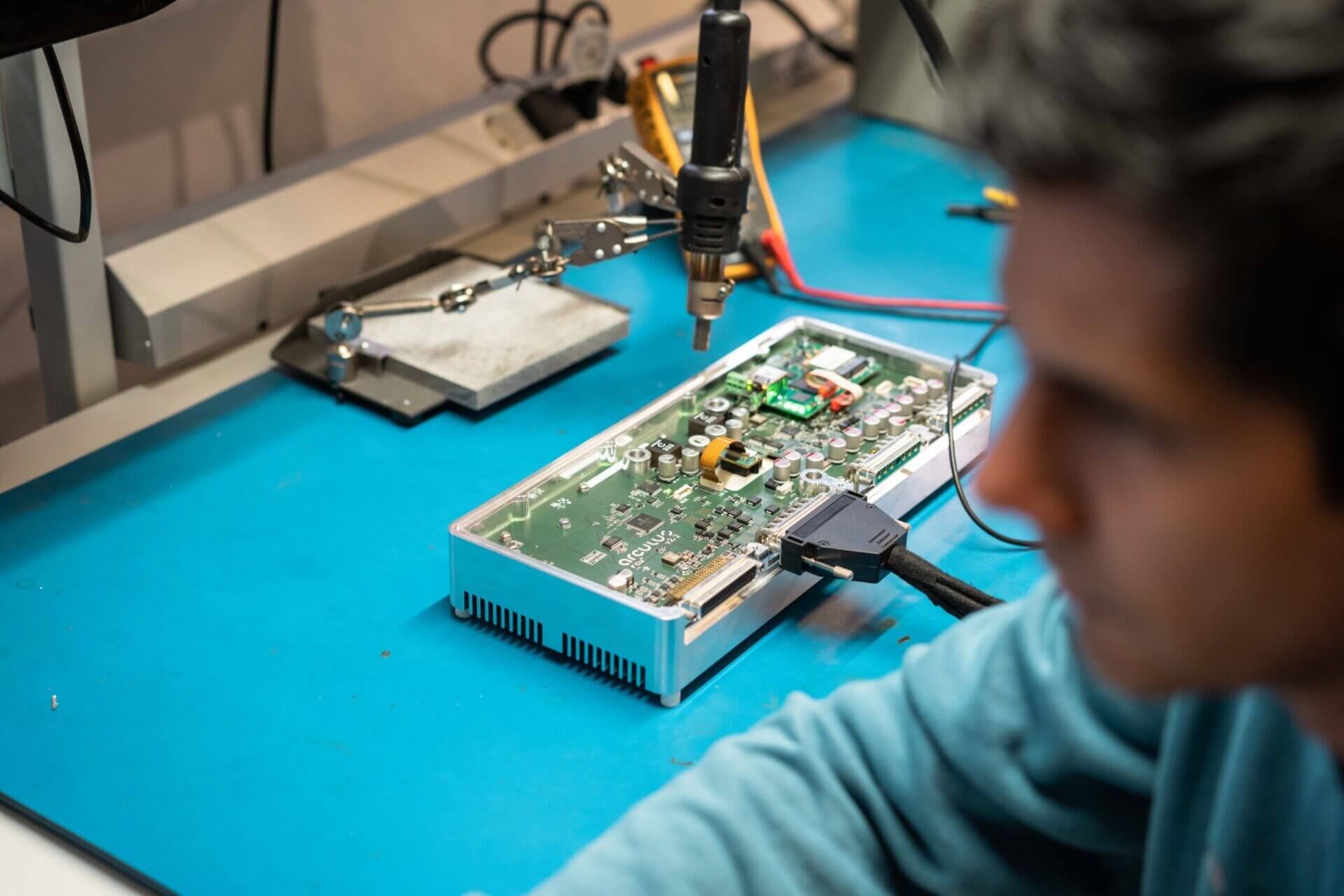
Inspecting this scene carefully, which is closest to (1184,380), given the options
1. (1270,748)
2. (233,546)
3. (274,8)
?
(1270,748)

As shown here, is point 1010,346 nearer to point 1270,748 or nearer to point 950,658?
point 950,658

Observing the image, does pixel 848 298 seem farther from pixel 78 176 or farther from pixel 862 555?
pixel 78 176

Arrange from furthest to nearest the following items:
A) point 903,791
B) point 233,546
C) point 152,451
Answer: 1. point 152,451
2. point 233,546
3. point 903,791

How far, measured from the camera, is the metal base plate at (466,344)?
125 centimetres

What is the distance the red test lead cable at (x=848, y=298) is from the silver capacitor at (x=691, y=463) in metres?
0.43

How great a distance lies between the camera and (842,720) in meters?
0.73

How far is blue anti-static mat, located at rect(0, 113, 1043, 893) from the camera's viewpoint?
2.70 ft

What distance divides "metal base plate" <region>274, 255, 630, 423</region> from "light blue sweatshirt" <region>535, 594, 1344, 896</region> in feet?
1.94

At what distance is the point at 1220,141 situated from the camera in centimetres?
37

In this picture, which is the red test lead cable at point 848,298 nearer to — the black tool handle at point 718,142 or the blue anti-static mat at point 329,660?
the blue anti-static mat at point 329,660

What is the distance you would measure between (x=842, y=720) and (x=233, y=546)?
0.55 m

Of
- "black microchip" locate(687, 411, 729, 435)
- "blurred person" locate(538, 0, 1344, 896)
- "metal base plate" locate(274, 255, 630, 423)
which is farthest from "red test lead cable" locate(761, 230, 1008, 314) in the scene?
"blurred person" locate(538, 0, 1344, 896)

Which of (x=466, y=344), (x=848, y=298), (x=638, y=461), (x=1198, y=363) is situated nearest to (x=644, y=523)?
(x=638, y=461)

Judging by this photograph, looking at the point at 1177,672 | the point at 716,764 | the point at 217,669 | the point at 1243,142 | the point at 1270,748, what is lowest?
the point at 217,669
